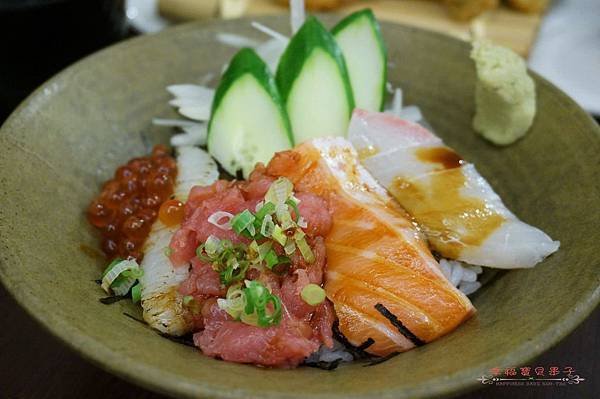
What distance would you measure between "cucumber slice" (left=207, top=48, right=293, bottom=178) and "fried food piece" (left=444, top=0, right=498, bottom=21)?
2.09 metres

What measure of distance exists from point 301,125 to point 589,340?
1.33m

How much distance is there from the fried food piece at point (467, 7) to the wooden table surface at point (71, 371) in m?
2.47

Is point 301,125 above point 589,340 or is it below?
above

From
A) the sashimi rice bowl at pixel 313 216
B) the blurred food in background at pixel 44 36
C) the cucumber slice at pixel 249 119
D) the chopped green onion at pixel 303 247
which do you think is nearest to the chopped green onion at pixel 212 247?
the sashimi rice bowl at pixel 313 216

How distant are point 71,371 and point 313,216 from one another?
36.7 inches

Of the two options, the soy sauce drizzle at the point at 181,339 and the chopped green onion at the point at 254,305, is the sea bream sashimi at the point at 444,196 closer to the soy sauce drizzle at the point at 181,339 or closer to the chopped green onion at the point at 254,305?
the chopped green onion at the point at 254,305

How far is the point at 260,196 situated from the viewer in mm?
1931

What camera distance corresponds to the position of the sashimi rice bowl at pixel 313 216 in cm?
172

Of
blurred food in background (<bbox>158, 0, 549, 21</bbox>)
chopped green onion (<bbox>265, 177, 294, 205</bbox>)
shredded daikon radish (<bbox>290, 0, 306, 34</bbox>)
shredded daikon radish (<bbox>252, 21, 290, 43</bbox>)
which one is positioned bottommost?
chopped green onion (<bbox>265, 177, 294, 205</bbox>)

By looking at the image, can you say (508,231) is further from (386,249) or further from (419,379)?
(419,379)

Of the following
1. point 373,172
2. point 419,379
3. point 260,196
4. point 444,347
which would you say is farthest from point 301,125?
point 419,379

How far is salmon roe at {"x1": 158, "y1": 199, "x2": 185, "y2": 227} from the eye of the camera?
6.84ft

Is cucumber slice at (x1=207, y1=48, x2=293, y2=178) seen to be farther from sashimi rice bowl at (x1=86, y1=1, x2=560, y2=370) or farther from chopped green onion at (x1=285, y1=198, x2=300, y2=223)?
chopped green onion at (x1=285, y1=198, x2=300, y2=223)

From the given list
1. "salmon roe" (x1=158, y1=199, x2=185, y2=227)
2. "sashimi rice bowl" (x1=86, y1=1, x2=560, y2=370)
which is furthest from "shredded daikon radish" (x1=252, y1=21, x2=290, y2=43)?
"salmon roe" (x1=158, y1=199, x2=185, y2=227)
